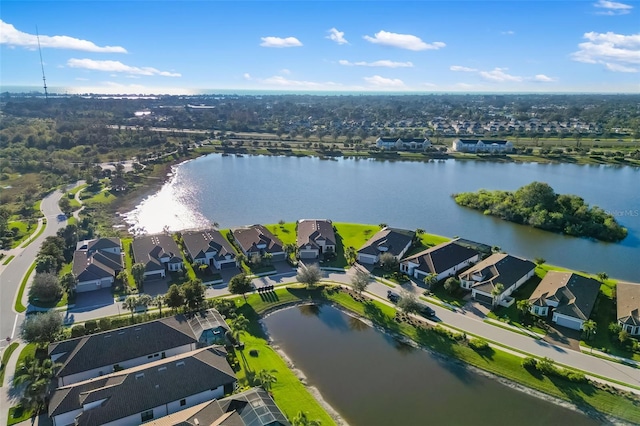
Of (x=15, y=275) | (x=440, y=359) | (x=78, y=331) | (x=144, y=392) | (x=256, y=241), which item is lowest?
(x=440, y=359)

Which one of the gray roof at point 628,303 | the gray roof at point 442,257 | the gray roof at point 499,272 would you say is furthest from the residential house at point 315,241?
the gray roof at point 628,303

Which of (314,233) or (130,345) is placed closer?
(130,345)

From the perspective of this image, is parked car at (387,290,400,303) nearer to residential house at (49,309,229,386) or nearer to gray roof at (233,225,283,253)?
gray roof at (233,225,283,253)

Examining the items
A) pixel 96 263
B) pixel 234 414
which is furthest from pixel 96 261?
pixel 234 414

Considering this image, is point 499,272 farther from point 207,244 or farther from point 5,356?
point 5,356

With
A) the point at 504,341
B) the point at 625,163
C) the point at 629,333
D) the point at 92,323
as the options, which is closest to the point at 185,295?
the point at 92,323

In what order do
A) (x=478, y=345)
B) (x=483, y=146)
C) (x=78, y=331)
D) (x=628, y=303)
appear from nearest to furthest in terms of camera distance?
(x=478, y=345) < (x=78, y=331) < (x=628, y=303) < (x=483, y=146)

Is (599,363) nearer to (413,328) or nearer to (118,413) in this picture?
(413,328)
